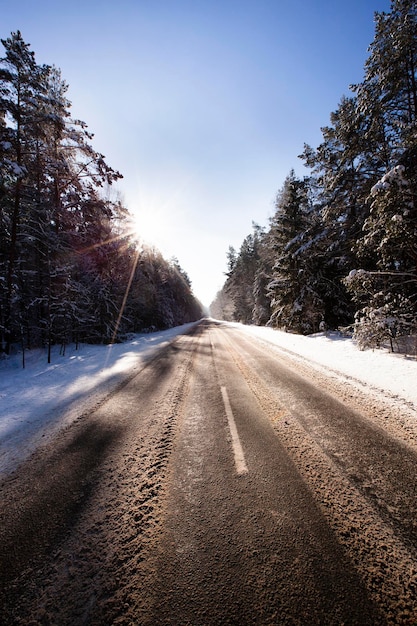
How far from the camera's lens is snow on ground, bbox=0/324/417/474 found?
14.0 feet

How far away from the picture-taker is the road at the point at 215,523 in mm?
1647

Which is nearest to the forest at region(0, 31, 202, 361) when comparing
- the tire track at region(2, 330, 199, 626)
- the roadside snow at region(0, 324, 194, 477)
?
the roadside snow at region(0, 324, 194, 477)

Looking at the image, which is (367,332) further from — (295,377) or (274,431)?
(274,431)

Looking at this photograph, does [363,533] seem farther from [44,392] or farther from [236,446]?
[44,392]

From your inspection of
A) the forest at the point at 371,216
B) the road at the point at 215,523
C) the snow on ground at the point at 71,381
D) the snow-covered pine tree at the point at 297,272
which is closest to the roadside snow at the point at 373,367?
the snow on ground at the point at 71,381

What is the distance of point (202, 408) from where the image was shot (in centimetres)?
498

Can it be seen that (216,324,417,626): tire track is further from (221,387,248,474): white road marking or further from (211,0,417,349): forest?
(211,0,417,349): forest

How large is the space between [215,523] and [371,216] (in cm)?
1110

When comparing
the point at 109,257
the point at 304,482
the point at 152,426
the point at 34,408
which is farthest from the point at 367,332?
the point at 109,257

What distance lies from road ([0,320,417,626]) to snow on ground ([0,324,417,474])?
1.94ft

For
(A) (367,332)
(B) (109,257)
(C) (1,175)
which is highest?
(C) (1,175)

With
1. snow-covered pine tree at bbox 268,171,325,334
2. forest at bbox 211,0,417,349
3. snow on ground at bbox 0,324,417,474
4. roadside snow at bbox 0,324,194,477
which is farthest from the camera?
snow-covered pine tree at bbox 268,171,325,334

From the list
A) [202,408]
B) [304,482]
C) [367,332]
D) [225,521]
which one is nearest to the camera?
[225,521]

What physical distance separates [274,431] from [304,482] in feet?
3.91
